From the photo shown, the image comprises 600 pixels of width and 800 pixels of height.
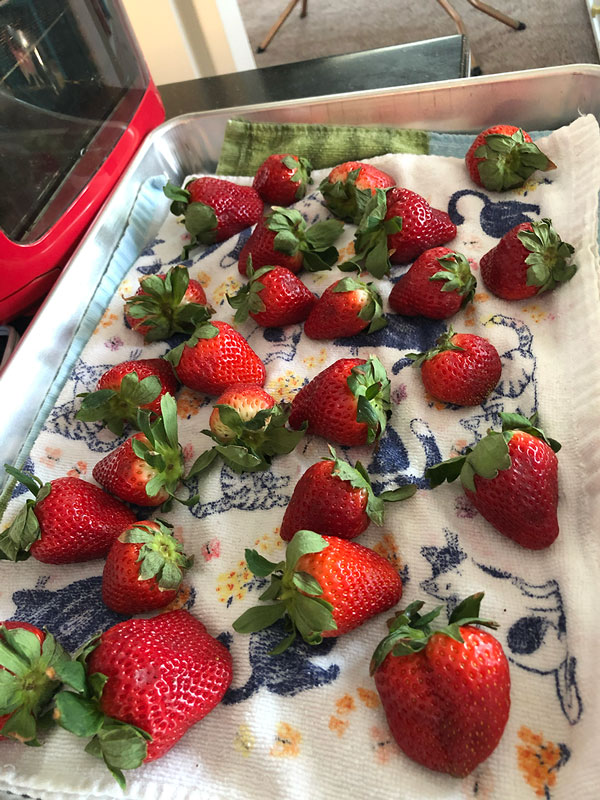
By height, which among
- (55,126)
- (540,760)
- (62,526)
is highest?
(55,126)

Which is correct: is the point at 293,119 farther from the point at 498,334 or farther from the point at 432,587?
the point at 432,587

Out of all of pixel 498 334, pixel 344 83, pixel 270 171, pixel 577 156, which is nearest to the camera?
pixel 498 334

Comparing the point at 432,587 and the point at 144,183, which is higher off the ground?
the point at 144,183

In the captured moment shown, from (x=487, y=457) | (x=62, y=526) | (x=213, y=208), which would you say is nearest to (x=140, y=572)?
(x=62, y=526)

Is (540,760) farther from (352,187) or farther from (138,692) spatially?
(352,187)

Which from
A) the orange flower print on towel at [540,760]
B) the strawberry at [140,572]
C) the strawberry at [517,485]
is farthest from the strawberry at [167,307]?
the orange flower print on towel at [540,760]

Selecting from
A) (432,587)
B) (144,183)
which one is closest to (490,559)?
(432,587)

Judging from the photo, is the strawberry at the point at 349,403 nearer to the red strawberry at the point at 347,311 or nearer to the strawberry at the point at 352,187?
the red strawberry at the point at 347,311
